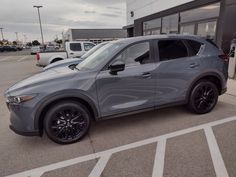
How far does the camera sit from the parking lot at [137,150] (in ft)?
8.43

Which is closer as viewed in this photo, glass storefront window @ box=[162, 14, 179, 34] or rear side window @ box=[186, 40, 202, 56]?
rear side window @ box=[186, 40, 202, 56]

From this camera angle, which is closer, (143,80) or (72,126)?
(72,126)

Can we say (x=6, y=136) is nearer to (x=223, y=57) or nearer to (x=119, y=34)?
(x=223, y=57)

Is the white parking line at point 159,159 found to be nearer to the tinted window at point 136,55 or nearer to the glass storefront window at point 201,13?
the tinted window at point 136,55

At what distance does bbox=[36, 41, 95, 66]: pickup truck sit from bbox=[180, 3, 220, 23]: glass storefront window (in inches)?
241

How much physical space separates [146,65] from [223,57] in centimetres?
195

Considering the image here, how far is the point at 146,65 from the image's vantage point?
11.7 feet

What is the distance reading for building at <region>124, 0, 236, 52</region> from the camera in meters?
8.48

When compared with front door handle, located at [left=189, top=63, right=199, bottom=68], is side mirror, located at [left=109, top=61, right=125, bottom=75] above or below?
above

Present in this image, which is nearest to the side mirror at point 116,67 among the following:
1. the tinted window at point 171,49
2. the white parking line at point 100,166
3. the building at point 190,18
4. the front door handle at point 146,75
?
the front door handle at point 146,75

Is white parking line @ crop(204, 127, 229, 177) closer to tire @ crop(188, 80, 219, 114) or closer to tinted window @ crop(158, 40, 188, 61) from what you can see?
tire @ crop(188, 80, 219, 114)

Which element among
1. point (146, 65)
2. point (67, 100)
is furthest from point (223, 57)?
point (67, 100)

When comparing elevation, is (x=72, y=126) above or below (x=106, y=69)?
below

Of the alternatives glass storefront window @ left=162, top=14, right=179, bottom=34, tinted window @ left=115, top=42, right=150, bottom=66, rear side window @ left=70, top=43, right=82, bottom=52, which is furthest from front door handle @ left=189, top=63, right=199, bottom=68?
glass storefront window @ left=162, top=14, right=179, bottom=34
